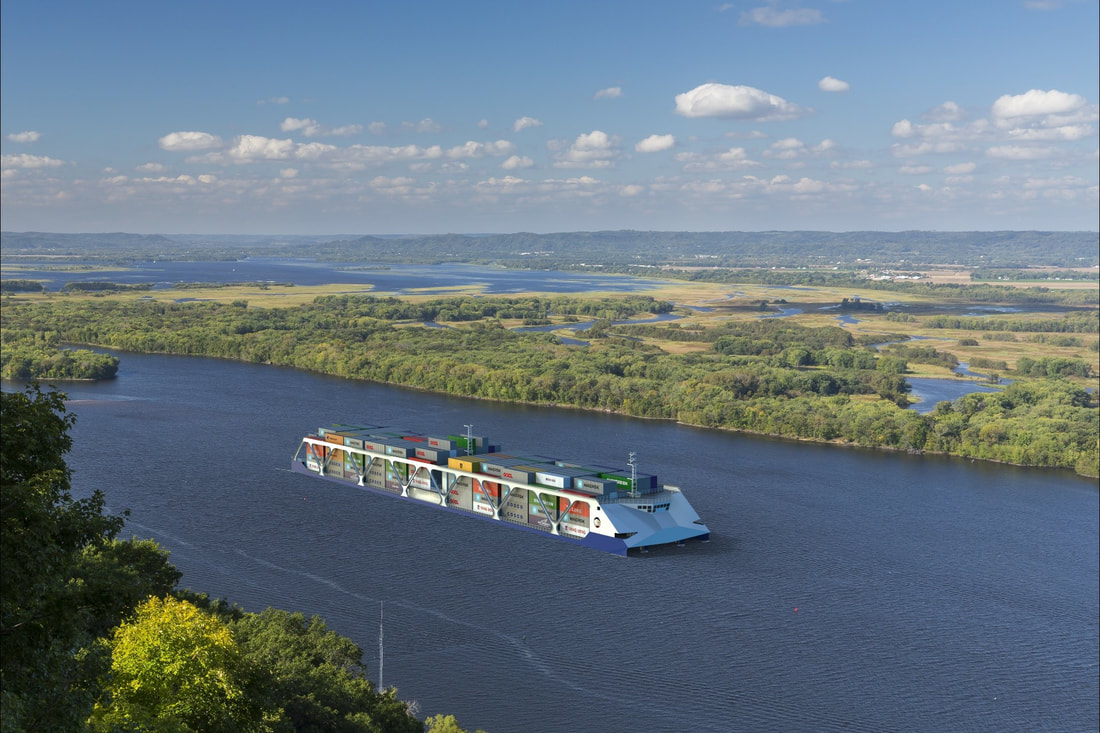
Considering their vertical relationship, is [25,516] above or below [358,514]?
above

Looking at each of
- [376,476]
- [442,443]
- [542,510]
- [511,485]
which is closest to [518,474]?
[511,485]

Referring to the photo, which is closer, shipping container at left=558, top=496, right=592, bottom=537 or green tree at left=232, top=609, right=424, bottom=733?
green tree at left=232, top=609, right=424, bottom=733

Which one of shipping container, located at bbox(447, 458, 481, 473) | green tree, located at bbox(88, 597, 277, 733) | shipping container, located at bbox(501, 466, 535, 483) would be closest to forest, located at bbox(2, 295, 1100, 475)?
shipping container, located at bbox(447, 458, 481, 473)

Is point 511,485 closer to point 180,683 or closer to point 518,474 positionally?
point 518,474

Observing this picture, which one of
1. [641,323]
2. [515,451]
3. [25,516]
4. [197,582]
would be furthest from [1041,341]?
[25,516]

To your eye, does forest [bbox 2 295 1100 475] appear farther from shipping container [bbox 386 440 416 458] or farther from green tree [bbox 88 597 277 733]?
green tree [bbox 88 597 277 733]

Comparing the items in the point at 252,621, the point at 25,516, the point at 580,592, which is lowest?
the point at 580,592

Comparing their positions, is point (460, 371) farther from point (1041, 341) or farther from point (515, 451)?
point (1041, 341)
